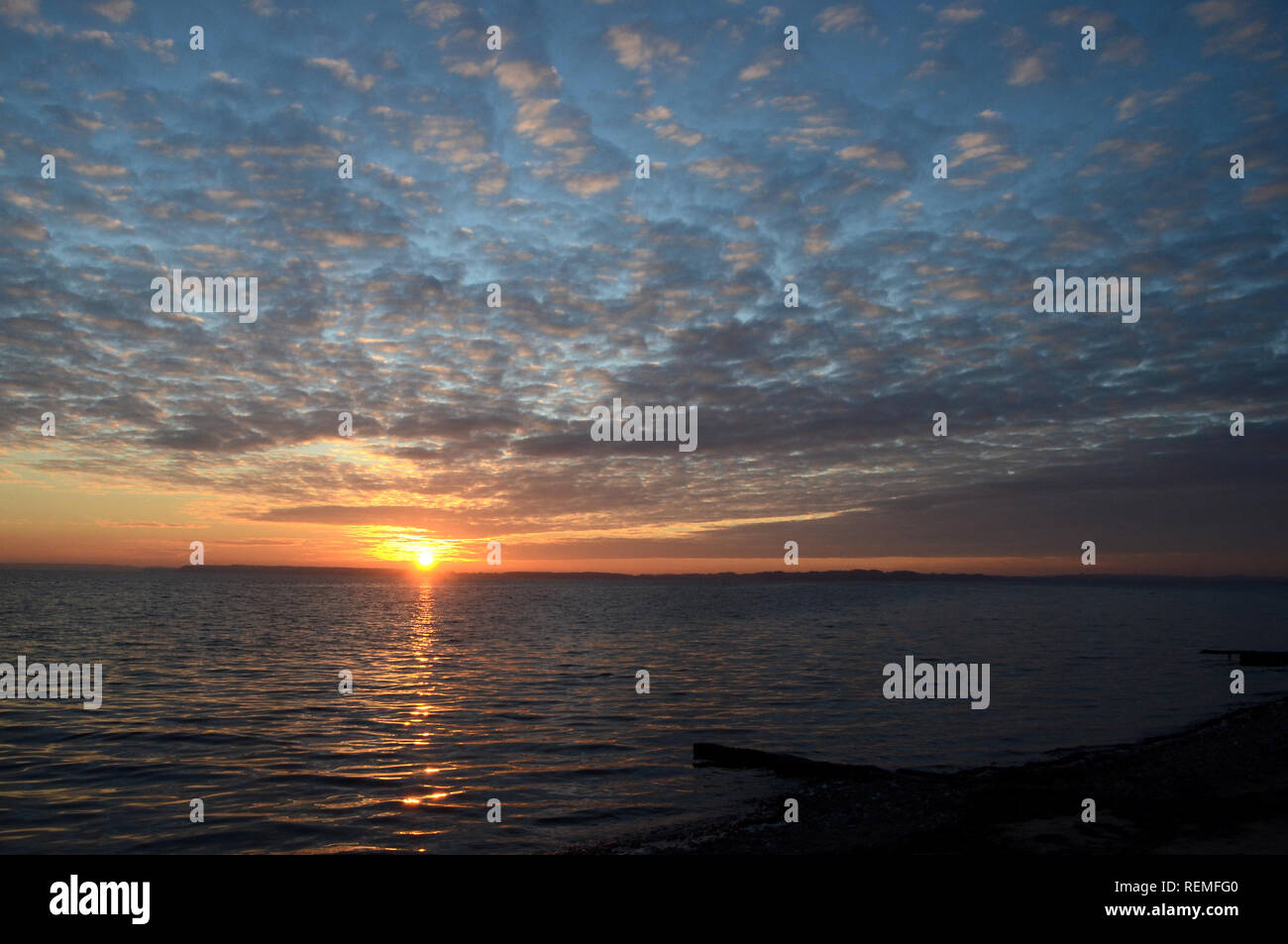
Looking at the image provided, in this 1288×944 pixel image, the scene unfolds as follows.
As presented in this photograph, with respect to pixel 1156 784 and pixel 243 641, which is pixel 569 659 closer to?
pixel 243 641

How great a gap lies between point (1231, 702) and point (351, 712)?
42.3m

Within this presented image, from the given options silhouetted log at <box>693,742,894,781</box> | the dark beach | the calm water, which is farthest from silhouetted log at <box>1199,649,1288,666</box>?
silhouetted log at <box>693,742,894,781</box>

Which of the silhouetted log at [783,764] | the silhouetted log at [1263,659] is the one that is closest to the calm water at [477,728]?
the silhouetted log at [783,764]

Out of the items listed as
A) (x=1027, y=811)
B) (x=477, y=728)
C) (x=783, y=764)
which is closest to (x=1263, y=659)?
(x=783, y=764)

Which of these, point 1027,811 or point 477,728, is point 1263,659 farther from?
point 477,728

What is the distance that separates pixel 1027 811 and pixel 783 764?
292 inches

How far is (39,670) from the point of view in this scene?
151 ft

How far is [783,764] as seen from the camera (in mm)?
22984

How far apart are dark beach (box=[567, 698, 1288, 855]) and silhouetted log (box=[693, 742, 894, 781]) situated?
0.25ft

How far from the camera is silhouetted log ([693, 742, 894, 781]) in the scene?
21797 mm

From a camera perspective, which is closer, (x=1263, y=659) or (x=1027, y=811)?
(x=1027, y=811)

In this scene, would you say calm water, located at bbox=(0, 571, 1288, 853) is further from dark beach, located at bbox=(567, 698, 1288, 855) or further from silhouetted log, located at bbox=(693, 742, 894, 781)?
dark beach, located at bbox=(567, 698, 1288, 855)
